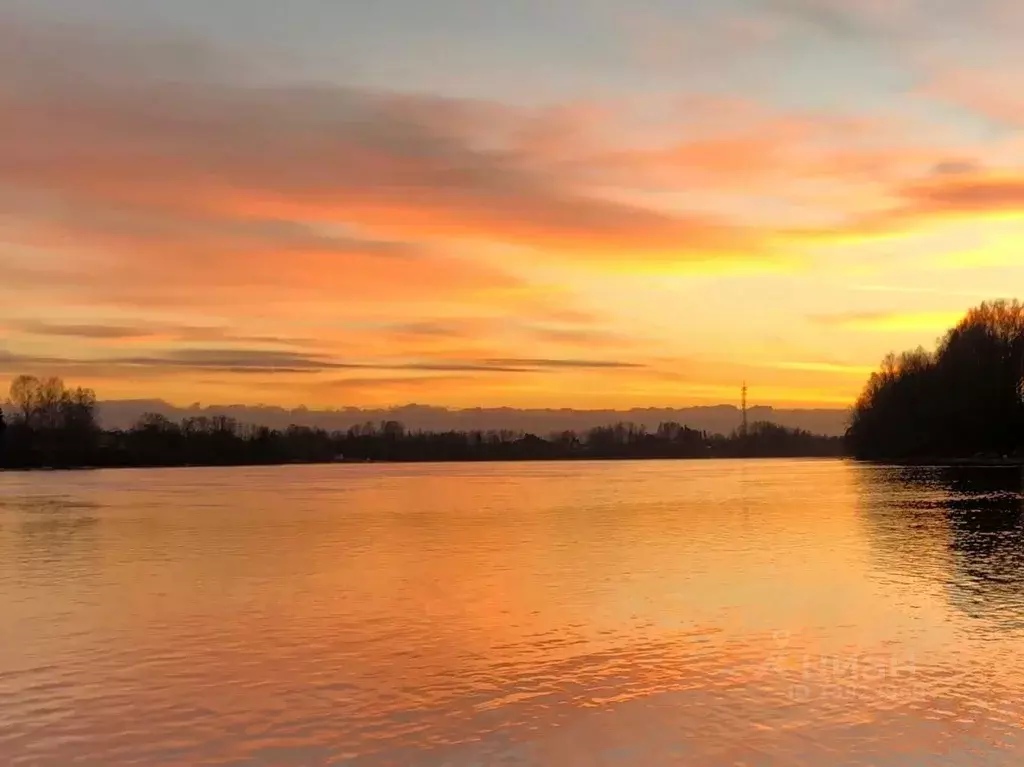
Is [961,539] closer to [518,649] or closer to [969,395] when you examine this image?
[518,649]

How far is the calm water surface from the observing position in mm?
11547

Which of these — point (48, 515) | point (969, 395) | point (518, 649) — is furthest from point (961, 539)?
point (969, 395)

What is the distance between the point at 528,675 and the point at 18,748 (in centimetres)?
676

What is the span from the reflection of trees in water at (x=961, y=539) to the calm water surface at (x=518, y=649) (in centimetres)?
20

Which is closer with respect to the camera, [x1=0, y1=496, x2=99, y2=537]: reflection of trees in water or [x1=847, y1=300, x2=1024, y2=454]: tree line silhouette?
[x1=0, y1=496, x2=99, y2=537]: reflection of trees in water

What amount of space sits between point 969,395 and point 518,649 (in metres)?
96.7

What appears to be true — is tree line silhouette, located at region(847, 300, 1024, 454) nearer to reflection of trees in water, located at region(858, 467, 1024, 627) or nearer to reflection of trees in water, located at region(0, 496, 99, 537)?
reflection of trees in water, located at region(858, 467, 1024, 627)

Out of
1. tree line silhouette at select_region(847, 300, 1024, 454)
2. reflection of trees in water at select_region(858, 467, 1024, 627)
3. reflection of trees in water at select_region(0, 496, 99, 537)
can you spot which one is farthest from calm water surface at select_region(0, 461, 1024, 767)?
tree line silhouette at select_region(847, 300, 1024, 454)

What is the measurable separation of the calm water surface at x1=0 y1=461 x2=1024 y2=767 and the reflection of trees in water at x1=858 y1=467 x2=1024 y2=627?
0.67 feet

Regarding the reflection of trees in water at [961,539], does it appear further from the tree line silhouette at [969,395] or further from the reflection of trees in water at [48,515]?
the tree line silhouette at [969,395]

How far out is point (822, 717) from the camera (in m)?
12.3

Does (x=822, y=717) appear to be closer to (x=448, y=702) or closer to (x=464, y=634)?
(x=448, y=702)

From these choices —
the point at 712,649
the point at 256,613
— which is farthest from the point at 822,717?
the point at 256,613

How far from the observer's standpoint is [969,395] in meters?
101
